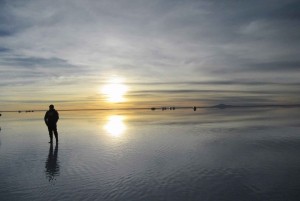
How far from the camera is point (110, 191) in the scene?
5.88 metres

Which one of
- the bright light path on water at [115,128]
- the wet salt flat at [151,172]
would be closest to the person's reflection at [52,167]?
the wet salt flat at [151,172]

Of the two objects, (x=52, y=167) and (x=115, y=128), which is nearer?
(x=52, y=167)

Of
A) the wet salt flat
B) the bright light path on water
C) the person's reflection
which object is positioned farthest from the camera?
the bright light path on water

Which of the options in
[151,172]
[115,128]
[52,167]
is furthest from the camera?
[115,128]

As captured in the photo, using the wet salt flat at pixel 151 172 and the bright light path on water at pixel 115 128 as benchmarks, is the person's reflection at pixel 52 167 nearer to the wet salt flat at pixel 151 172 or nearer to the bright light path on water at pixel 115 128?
the wet salt flat at pixel 151 172

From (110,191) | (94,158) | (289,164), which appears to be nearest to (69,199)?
(110,191)

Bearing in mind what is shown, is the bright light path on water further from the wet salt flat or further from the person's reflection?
the person's reflection

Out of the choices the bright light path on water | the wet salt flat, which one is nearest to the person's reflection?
the wet salt flat

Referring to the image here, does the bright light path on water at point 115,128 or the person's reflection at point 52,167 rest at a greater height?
the bright light path on water at point 115,128

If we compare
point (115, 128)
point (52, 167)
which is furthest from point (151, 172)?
point (115, 128)

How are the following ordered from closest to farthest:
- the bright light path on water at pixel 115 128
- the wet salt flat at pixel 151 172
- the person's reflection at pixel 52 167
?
the wet salt flat at pixel 151 172
the person's reflection at pixel 52 167
the bright light path on water at pixel 115 128

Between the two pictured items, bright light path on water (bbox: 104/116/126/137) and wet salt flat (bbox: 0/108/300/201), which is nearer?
wet salt flat (bbox: 0/108/300/201)

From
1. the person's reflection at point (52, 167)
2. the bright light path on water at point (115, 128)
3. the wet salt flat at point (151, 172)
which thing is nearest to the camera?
the wet salt flat at point (151, 172)

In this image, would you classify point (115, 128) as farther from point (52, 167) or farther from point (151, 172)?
point (151, 172)
